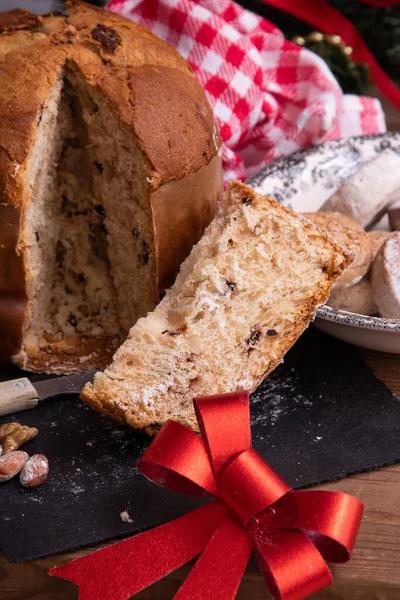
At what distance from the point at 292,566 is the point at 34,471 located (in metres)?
0.60

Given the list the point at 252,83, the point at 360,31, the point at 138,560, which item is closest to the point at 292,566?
the point at 138,560

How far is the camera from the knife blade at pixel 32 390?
1.79 metres

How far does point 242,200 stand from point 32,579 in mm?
1004

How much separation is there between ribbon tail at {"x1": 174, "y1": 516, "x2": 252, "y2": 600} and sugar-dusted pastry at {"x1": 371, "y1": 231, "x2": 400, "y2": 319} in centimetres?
78

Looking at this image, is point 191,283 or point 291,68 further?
point 291,68

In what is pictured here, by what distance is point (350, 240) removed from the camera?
81.4 inches

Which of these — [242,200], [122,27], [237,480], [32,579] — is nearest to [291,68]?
[122,27]

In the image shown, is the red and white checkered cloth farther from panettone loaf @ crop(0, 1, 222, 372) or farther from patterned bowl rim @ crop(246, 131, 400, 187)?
panettone loaf @ crop(0, 1, 222, 372)

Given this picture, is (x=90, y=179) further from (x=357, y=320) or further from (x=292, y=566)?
(x=292, y=566)

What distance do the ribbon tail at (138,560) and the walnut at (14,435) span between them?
14.6 inches

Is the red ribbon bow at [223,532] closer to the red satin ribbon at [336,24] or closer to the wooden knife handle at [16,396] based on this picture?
the wooden knife handle at [16,396]

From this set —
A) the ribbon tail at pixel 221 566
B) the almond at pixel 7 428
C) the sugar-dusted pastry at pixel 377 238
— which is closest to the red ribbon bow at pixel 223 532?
the ribbon tail at pixel 221 566

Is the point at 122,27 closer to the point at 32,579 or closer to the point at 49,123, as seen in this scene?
the point at 49,123

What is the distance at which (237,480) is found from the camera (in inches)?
57.2
